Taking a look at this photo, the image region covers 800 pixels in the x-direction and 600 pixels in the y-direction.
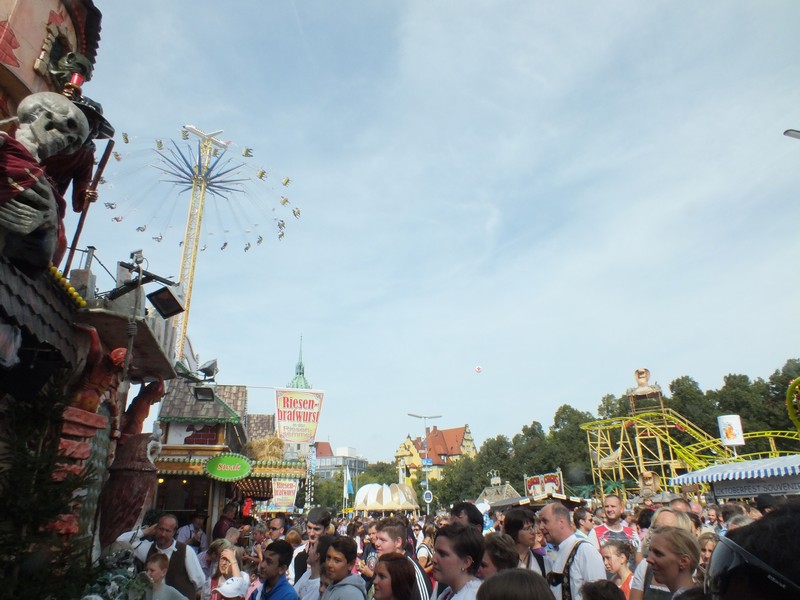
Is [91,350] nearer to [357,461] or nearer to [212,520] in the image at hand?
[212,520]

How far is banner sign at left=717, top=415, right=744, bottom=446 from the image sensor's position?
3142 cm

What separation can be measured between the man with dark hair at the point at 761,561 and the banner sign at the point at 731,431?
36139 mm

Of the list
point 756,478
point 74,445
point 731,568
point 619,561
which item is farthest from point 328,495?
point 731,568

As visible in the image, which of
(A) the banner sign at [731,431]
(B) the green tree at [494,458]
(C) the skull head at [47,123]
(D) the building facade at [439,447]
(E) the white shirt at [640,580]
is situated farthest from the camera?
(D) the building facade at [439,447]

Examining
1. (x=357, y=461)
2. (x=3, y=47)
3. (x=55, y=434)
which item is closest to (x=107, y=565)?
(x=55, y=434)

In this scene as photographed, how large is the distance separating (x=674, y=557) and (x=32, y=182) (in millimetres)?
5667

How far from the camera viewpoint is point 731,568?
1.33m

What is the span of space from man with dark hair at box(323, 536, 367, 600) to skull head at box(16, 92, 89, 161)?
5088 mm

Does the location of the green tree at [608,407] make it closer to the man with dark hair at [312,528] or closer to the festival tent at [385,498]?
the festival tent at [385,498]

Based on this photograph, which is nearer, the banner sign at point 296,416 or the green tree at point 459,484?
the banner sign at point 296,416

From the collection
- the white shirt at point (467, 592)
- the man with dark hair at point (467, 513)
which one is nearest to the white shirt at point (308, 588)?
the man with dark hair at point (467, 513)

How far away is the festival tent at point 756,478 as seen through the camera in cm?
1337

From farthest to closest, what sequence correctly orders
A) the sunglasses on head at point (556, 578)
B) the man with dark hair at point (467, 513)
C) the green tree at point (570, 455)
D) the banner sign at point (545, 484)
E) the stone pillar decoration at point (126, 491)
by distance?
the green tree at point (570, 455), the banner sign at point (545, 484), the stone pillar decoration at point (126, 491), the man with dark hair at point (467, 513), the sunglasses on head at point (556, 578)

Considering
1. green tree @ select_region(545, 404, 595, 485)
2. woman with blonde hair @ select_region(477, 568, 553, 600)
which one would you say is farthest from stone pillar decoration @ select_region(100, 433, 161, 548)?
green tree @ select_region(545, 404, 595, 485)
